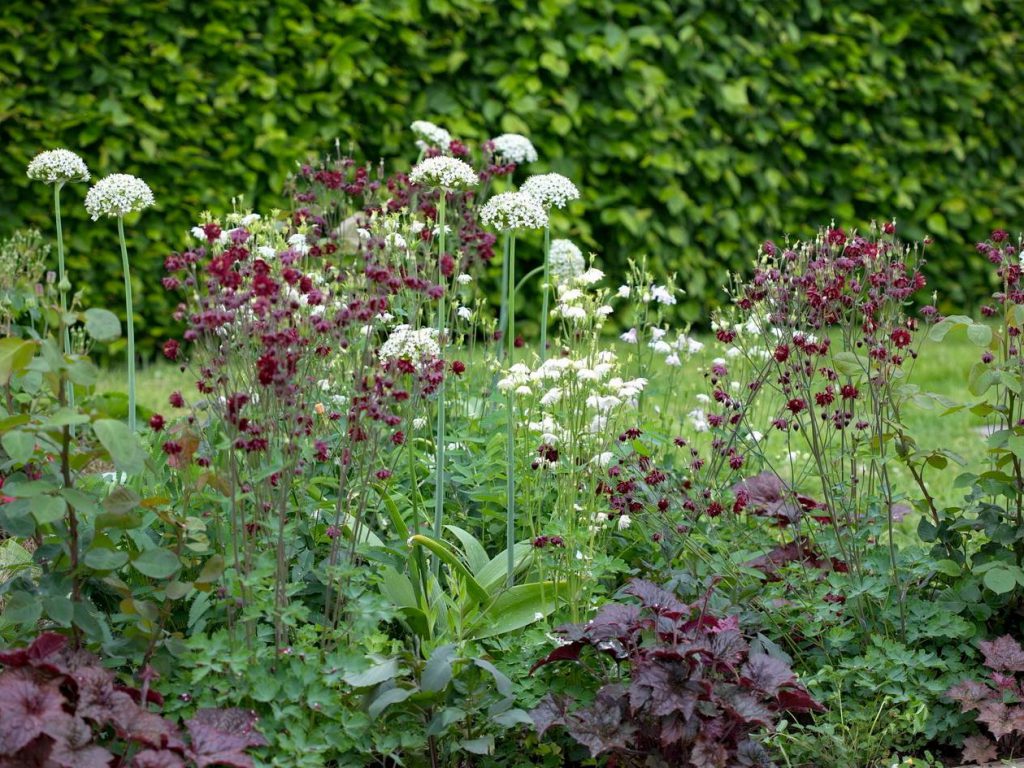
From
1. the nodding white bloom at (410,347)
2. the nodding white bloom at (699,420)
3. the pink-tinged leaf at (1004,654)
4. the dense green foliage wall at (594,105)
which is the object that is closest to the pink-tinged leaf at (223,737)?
the nodding white bloom at (410,347)

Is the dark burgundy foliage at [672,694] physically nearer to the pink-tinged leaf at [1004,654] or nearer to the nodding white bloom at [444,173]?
the pink-tinged leaf at [1004,654]

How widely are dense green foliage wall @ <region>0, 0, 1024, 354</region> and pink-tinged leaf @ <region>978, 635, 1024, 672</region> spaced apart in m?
4.30

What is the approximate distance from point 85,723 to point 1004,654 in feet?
6.28

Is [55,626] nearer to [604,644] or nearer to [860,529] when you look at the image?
[604,644]

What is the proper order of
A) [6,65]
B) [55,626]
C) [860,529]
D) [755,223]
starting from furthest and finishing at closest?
[755,223], [6,65], [860,529], [55,626]

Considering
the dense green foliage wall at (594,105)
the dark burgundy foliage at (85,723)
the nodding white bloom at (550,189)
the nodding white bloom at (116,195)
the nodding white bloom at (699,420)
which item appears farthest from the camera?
the dense green foliage wall at (594,105)

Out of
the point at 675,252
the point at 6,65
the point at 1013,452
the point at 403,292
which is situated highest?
the point at 6,65

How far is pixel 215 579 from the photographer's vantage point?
8.16 feet

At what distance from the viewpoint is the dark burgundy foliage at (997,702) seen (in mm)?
2613

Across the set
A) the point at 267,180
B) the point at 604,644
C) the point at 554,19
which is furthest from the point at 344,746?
the point at 554,19

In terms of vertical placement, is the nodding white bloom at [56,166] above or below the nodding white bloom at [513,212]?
above

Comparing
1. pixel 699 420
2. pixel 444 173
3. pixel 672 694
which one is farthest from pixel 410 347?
pixel 699 420

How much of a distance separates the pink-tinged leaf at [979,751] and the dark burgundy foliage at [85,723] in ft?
4.87

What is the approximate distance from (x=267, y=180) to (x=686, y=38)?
247 cm
